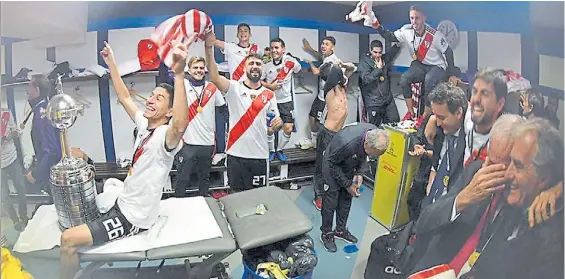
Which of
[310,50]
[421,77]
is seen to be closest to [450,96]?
[421,77]

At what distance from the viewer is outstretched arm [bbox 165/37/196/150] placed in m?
1.62

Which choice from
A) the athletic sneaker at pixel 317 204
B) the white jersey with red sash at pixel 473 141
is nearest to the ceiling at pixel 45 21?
the athletic sneaker at pixel 317 204

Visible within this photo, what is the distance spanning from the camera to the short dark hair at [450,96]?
5.59 ft

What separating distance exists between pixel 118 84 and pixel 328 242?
3.02 ft

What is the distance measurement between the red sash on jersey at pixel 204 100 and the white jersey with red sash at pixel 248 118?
5cm

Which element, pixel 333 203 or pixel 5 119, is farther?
pixel 333 203

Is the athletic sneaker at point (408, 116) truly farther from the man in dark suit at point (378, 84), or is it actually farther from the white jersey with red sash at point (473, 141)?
the white jersey with red sash at point (473, 141)

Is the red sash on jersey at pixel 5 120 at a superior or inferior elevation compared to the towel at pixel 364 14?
inferior

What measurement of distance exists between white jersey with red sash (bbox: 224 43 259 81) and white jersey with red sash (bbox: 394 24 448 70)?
0.52 m

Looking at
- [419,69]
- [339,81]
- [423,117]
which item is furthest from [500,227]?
[339,81]

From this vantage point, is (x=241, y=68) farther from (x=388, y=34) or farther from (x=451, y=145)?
(x=451, y=145)

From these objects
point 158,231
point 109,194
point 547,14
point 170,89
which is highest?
point 547,14

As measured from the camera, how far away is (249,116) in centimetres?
176

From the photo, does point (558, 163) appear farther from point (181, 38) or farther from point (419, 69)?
point (181, 38)
